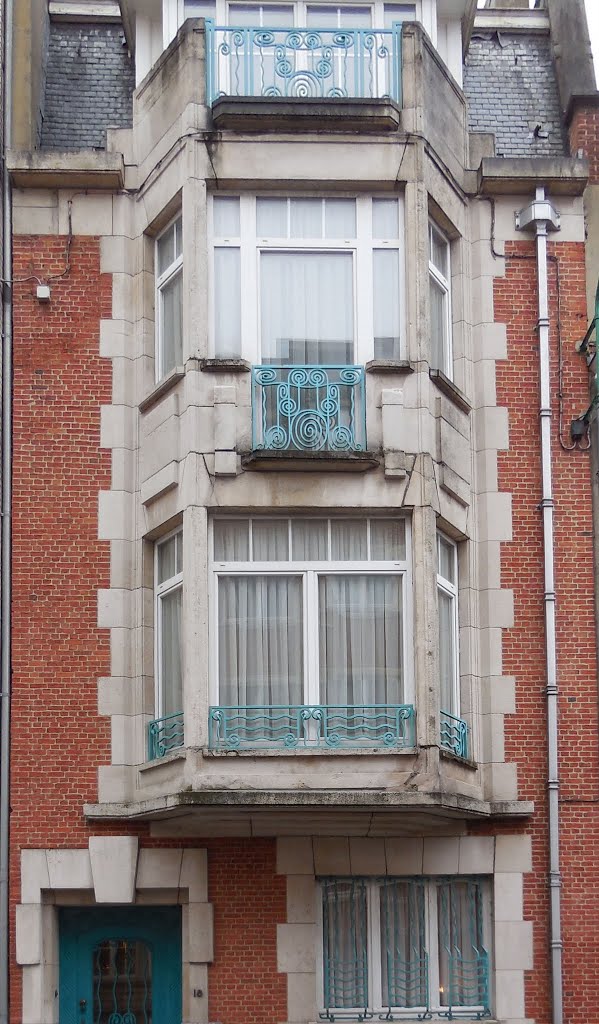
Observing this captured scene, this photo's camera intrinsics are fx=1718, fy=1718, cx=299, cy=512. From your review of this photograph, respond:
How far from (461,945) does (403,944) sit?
562 millimetres

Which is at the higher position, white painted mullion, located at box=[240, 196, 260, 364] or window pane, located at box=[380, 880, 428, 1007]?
white painted mullion, located at box=[240, 196, 260, 364]

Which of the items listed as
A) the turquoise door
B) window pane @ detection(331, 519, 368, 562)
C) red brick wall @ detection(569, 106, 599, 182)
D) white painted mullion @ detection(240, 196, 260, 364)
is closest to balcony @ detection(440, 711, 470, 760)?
window pane @ detection(331, 519, 368, 562)

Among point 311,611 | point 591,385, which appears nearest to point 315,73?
point 591,385

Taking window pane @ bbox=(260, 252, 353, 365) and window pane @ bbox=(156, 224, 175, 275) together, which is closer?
window pane @ bbox=(260, 252, 353, 365)

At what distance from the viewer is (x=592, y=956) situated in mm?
16109

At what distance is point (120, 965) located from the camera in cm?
1634

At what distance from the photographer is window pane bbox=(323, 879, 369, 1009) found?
634 inches

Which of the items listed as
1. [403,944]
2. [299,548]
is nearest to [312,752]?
[299,548]

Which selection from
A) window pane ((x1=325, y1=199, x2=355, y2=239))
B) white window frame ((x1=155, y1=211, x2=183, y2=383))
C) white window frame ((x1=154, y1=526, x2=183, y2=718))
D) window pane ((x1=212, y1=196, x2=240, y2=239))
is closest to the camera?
white window frame ((x1=154, y1=526, x2=183, y2=718))

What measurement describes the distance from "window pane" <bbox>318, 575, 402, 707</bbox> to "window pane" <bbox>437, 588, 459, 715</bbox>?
1.93 ft

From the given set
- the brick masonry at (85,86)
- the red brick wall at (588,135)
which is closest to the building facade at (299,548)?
the red brick wall at (588,135)

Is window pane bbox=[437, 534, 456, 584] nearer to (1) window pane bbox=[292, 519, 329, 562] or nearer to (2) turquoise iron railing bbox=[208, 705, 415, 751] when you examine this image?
(1) window pane bbox=[292, 519, 329, 562]

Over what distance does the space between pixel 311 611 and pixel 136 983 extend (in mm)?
3934

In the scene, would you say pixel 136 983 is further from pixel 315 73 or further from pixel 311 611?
pixel 315 73
